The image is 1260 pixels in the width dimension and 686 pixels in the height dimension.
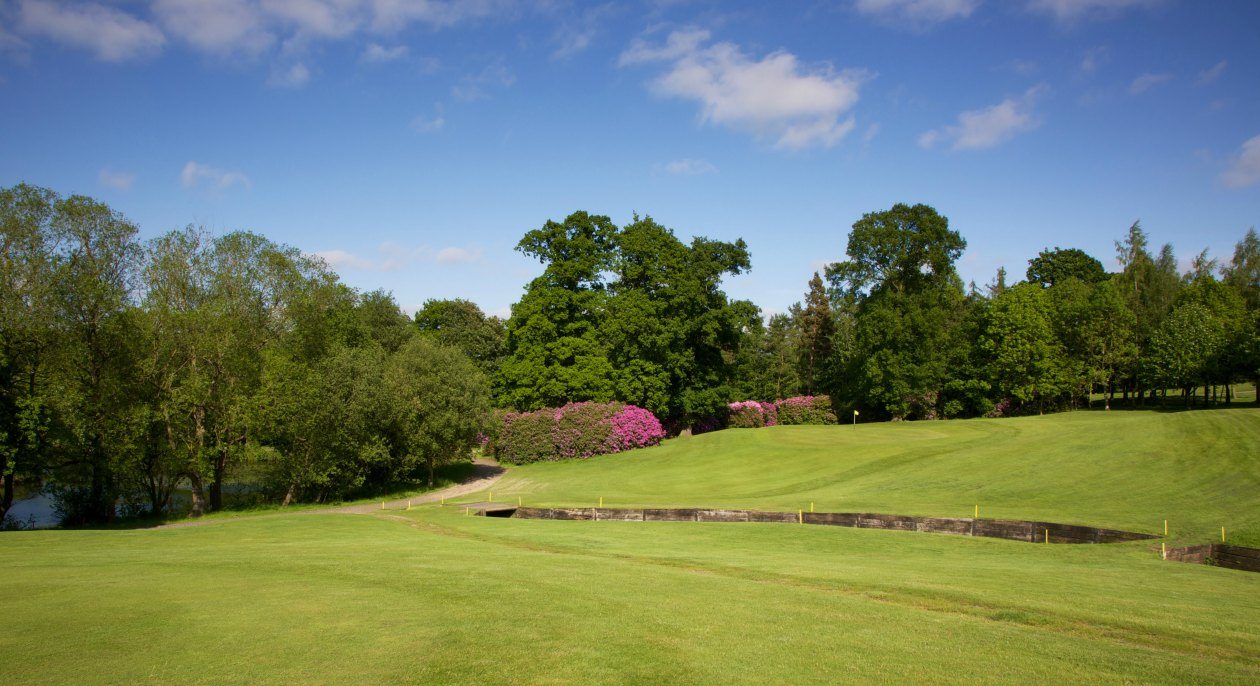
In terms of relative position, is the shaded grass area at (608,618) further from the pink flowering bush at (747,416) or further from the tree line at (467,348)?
the pink flowering bush at (747,416)

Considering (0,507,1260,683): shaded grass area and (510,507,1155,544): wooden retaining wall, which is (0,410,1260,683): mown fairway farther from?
(510,507,1155,544): wooden retaining wall

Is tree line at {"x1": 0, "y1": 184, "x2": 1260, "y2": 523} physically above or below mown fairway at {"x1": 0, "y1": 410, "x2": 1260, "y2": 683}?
above

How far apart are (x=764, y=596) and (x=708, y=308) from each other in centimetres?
4672

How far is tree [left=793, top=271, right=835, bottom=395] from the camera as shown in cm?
8438

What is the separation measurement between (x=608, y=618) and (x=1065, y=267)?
89.9 metres

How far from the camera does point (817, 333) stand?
84.8m

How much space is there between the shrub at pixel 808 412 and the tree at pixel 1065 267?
1265 inches

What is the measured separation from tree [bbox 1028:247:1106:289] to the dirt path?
219ft

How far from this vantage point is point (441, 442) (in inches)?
1747

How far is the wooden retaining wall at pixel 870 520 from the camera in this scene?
20656 mm

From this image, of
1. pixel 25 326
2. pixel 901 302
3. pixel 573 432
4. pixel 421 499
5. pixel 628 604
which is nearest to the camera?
pixel 628 604

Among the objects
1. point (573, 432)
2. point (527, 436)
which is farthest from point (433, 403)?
point (573, 432)

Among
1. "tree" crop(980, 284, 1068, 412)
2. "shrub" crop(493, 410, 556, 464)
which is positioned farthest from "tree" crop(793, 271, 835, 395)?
"shrub" crop(493, 410, 556, 464)

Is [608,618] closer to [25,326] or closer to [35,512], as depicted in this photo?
[25,326]
